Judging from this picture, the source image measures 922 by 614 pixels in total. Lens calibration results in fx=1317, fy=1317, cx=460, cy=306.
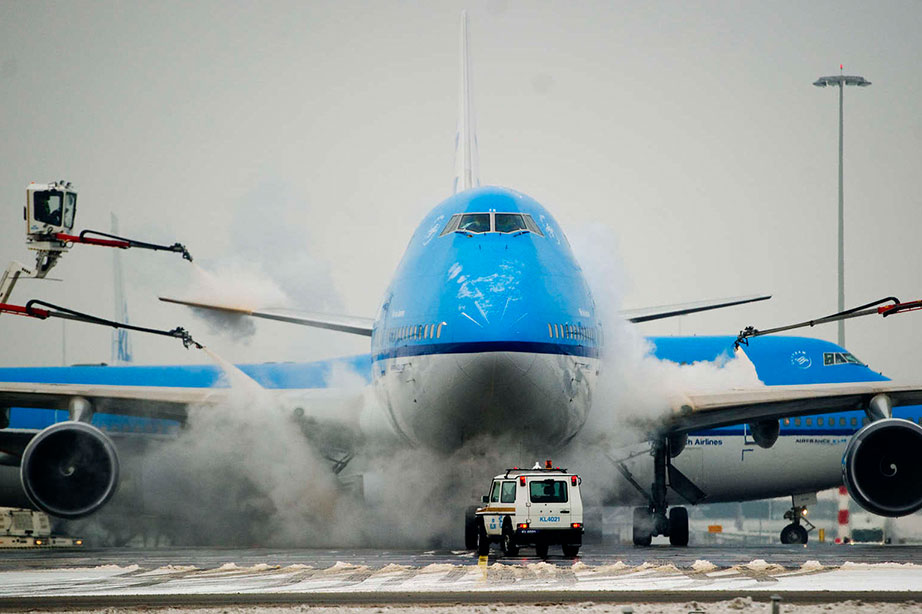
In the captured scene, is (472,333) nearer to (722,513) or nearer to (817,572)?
(817,572)

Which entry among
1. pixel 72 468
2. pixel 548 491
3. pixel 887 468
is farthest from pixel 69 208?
pixel 887 468

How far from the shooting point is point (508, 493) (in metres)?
20.3

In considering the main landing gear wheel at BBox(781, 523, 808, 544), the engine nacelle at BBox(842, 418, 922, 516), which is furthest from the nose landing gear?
the engine nacelle at BBox(842, 418, 922, 516)

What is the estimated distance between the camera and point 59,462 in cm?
2436

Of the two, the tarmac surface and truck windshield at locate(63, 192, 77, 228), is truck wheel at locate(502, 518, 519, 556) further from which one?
truck windshield at locate(63, 192, 77, 228)

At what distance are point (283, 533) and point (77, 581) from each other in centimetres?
1058

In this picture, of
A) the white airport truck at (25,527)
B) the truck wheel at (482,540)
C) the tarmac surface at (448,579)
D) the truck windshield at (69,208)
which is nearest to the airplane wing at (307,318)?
the truck windshield at (69,208)

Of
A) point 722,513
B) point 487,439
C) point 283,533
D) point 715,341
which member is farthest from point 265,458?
point 722,513

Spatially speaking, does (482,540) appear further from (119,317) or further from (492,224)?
(119,317)

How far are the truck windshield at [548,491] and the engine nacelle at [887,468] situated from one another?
572 centimetres

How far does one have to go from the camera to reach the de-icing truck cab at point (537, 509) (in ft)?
65.8

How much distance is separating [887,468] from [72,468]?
1470 cm

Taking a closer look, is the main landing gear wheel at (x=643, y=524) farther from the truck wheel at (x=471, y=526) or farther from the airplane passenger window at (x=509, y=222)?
the airplane passenger window at (x=509, y=222)

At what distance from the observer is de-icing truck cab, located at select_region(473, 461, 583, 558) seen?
20.0 m
